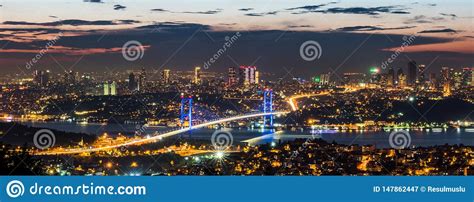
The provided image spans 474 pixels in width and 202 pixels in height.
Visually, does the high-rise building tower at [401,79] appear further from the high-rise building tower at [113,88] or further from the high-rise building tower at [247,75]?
the high-rise building tower at [113,88]

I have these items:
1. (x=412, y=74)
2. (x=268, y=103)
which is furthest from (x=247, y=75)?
(x=412, y=74)

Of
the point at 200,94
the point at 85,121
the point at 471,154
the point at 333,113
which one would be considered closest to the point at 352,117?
the point at 333,113

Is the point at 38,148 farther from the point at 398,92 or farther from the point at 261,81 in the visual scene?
the point at 398,92

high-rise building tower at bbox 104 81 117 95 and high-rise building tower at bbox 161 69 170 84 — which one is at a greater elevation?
high-rise building tower at bbox 161 69 170 84

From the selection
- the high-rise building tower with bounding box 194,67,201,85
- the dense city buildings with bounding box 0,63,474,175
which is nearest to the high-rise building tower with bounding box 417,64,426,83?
the dense city buildings with bounding box 0,63,474,175

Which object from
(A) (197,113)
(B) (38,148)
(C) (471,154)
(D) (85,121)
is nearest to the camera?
(C) (471,154)

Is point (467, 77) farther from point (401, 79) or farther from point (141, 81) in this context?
point (141, 81)

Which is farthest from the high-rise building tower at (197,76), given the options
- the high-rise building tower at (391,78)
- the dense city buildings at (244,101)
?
the high-rise building tower at (391,78)

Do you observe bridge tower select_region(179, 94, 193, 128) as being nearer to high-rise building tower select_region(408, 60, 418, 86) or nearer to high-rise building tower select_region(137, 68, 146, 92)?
high-rise building tower select_region(137, 68, 146, 92)

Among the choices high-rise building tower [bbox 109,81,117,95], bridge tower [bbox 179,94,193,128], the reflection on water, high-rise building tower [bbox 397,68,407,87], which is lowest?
the reflection on water

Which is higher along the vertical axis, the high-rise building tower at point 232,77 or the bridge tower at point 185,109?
the high-rise building tower at point 232,77

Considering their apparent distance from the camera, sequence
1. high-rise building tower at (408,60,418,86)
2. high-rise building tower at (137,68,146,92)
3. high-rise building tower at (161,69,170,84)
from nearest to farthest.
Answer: high-rise building tower at (137,68,146,92) → high-rise building tower at (161,69,170,84) → high-rise building tower at (408,60,418,86)
